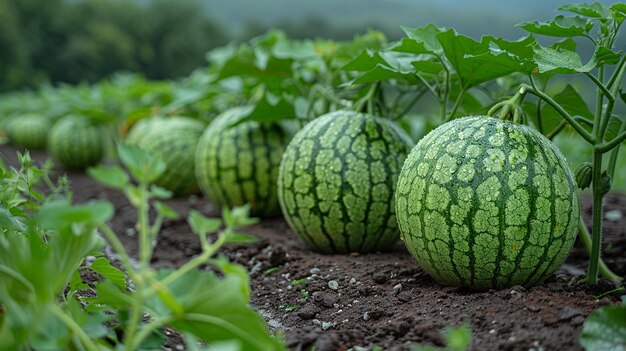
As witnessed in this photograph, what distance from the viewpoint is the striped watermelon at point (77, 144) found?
708 cm

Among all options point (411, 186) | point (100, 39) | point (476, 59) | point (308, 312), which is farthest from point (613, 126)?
point (100, 39)

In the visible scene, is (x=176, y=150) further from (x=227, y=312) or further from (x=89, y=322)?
(x=227, y=312)

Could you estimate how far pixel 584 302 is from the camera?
210 centimetres

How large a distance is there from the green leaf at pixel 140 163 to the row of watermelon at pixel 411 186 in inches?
41.9

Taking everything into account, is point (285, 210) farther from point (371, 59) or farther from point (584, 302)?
point (584, 302)

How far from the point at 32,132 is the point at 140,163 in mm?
8957

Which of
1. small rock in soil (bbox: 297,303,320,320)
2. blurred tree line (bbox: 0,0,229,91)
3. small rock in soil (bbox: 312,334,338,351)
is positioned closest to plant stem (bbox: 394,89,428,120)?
small rock in soil (bbox: 297,303,320,320)

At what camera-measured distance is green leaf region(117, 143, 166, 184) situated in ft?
4.62

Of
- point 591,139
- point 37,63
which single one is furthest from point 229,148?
point 37,63

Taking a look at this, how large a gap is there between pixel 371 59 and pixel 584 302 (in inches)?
48.8

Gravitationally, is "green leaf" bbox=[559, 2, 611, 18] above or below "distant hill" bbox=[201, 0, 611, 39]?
below

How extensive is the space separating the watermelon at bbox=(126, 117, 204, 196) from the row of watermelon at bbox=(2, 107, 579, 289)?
0.04 feet

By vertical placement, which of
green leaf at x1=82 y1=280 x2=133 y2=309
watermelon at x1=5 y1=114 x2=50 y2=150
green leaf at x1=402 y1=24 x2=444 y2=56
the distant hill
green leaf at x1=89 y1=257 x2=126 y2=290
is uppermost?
the distant hill

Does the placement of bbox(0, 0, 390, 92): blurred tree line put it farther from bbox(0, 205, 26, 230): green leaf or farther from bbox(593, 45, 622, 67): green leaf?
bbox(0, 205, 26, 230): green leaf
